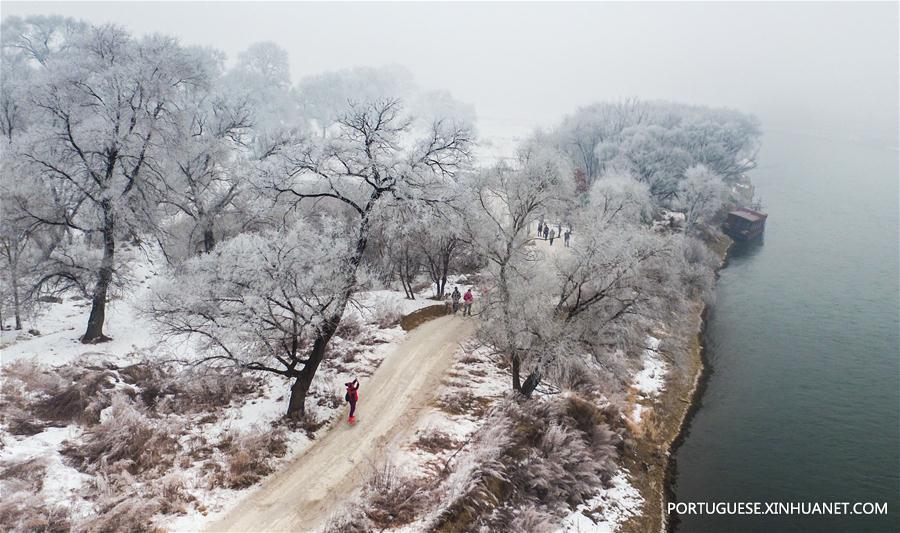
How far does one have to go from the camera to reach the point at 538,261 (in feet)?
86.1

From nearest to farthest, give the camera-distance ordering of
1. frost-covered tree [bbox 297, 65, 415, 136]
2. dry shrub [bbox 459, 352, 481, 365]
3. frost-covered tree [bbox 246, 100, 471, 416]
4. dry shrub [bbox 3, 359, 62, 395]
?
1. dry shrub [bbox 3, 359, 62, 395]
2. frost-covered tree [bbox 246, 100, 471, 416]
3. dry shrub [bbox 459, 352, 481, 365]
4. frost-covered tree [bbox 297, 65, 415, 136]

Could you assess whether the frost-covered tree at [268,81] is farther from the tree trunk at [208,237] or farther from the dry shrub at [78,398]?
the dry shrub at [78,398]

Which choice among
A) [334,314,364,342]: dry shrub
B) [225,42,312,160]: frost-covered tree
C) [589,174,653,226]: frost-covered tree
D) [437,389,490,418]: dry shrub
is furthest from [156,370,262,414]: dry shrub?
[225,42,312,160]: frost-covered tree

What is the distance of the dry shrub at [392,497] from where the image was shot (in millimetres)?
13273

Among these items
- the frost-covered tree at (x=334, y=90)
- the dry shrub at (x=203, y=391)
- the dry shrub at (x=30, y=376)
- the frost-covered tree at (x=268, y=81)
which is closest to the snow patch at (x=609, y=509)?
the dry shrub at (x=203, y=391)

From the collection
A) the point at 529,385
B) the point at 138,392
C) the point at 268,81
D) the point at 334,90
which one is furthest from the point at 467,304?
the point at 334,90

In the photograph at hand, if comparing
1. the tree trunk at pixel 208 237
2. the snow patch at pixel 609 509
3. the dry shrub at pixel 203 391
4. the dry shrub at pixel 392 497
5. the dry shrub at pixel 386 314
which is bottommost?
the snow patch at pixel 609 509

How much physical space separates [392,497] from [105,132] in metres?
16.7

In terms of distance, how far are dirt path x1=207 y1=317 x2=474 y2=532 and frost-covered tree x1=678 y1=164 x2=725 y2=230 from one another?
33716 mm

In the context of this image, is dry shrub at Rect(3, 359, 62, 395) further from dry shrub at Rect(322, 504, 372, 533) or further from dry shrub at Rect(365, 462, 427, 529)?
dry shrub at Rect(365, 462, 427, 529)

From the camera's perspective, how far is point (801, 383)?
88.6 feet

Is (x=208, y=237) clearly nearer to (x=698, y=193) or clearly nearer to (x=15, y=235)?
(x=15, y=235)

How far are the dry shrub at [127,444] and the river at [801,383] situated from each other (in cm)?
1696

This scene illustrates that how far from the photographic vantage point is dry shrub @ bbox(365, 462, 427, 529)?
13273 millimetres
